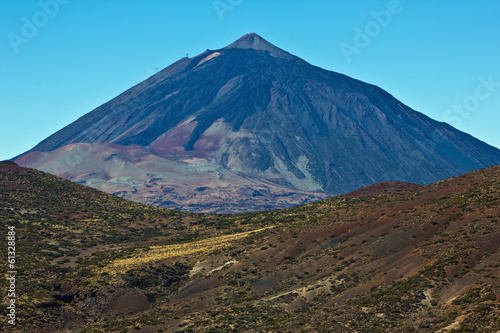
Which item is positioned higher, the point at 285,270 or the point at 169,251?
the point at 169,251

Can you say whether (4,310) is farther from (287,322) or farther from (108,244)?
(108,244)

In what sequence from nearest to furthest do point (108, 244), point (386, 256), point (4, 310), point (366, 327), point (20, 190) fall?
1. point (366, 327)
2. point (4, 310)
3. point (386, 256)
4. point (108, 244)
5. point (20, 190)

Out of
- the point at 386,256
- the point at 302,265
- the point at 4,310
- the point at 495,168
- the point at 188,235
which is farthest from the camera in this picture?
the point at 188,235

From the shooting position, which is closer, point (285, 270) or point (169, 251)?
point (285, 270)

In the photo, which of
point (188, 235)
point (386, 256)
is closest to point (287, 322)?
point (386, 256)

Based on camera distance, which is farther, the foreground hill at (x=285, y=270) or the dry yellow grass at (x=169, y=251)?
the dry yellow grass at (x=169, y=251)
